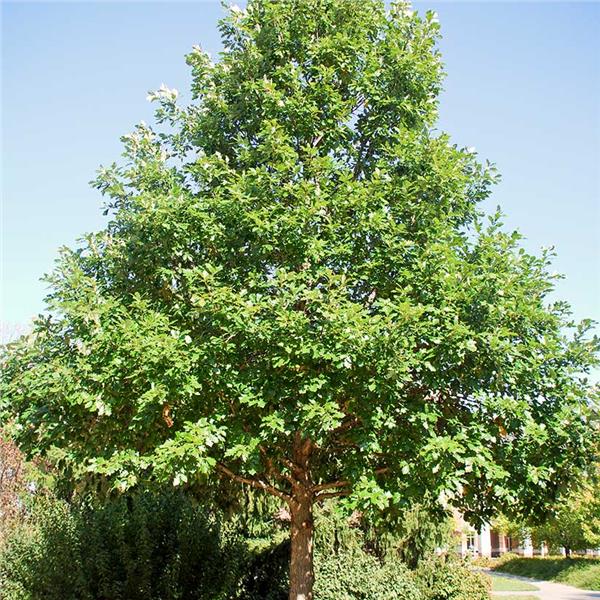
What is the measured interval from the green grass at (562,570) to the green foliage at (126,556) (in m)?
33.4

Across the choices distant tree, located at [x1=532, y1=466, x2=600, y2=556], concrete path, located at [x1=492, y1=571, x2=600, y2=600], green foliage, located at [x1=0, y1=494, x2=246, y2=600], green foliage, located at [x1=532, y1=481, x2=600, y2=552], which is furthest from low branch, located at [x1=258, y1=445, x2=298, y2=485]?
green foliage, located at [x1=532, y1=481, x2=600, y2=552]

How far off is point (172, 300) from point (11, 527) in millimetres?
14038

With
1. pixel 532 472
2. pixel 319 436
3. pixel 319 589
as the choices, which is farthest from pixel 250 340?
pixel 319 589

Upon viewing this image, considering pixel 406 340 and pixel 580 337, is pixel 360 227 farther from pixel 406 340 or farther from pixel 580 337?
pixel 580 337

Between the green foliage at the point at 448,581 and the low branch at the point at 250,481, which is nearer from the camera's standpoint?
the low branch at the point at 250,481

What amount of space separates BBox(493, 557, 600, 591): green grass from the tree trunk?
3446cm

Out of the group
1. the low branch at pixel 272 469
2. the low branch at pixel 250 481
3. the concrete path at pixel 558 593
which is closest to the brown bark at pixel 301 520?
the low branch at pixel 272 469

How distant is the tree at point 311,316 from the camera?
881 cm

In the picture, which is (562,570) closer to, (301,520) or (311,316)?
(301,520)

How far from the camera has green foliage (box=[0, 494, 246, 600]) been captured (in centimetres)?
1262

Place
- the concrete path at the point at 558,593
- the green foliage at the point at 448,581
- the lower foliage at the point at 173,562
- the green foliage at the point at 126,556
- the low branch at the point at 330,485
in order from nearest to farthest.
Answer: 1. the low branch at the point at 330,485
2. the green foliage at the point at 126,556
3. the lower foliage at the point at 173,562
4. the green foliage at the point at 448,581
5. the concrete path at the point at 558,593

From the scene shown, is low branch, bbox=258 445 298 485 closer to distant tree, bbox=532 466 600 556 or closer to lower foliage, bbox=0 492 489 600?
lower foliage, bbox=0 492 489 600

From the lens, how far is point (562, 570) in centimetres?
4372

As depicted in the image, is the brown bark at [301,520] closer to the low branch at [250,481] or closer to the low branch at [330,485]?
the low branch at [330,485]
